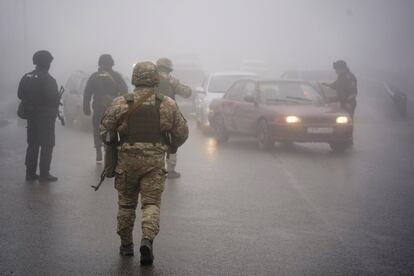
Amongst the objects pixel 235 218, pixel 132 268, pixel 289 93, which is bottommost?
pixel 235 218

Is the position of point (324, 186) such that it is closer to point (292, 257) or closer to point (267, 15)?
point (292, 257)

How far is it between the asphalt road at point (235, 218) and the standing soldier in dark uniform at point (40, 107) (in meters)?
0.37

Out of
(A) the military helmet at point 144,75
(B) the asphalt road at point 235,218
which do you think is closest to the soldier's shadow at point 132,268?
(B) the asphalt road at point 235,218

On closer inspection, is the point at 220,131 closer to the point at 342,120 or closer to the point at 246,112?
the point at 246,112

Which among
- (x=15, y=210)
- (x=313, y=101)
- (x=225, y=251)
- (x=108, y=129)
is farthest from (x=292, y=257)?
(x=313, y=101)

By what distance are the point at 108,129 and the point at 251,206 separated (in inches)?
120

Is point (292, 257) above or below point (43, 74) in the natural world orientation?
below

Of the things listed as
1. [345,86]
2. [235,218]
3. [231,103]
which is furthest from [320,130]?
[235,218]

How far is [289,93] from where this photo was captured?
15.4m

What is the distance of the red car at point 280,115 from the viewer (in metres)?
14.2

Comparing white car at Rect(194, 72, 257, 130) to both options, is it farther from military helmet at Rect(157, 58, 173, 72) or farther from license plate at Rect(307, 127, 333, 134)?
military helmet at Rect(157, 58, 173, 72)

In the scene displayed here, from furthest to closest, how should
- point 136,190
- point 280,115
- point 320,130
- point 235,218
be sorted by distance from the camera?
1. point 280,115
2. point 320,130
3. point 235,218
4. point 136,190

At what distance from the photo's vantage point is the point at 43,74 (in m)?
10.2

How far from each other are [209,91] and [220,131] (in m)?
3.33
